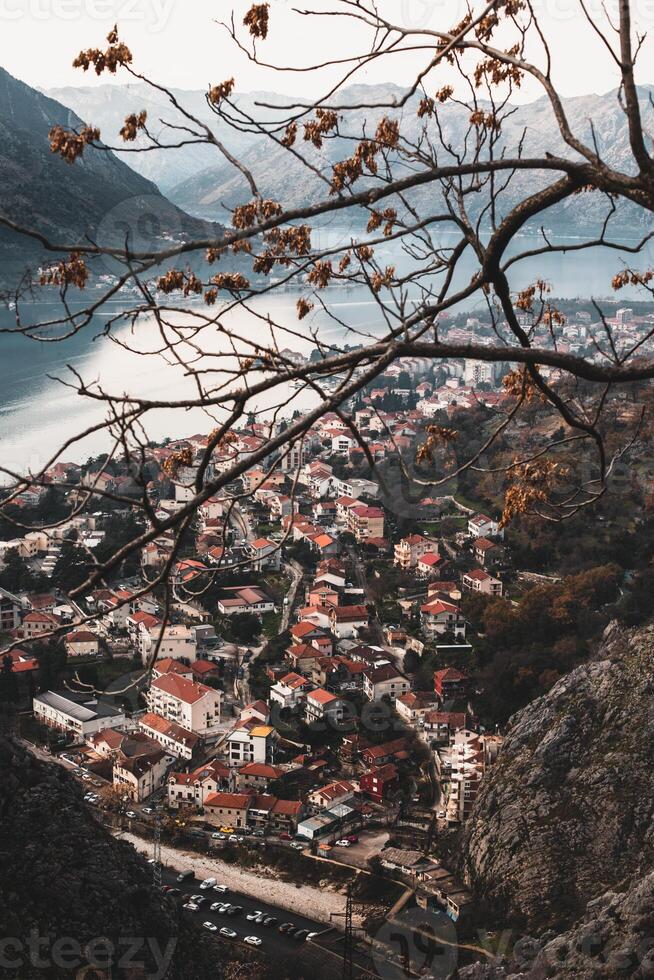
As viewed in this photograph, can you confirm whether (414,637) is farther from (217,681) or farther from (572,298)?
(572,298)

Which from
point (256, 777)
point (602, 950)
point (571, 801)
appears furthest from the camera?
point (256, 777)

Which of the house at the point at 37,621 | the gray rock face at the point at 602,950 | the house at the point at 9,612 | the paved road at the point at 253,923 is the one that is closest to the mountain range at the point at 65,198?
the house at the point at 9,612

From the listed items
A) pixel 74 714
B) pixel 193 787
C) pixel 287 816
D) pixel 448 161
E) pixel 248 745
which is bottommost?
pixel 287 816

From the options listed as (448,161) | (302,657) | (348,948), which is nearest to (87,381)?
(302,657)

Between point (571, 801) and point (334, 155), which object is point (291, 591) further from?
point (334, 155)

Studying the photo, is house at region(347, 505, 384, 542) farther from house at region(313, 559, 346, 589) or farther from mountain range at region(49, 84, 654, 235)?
mountain range at region(49, 84, 654, 235)

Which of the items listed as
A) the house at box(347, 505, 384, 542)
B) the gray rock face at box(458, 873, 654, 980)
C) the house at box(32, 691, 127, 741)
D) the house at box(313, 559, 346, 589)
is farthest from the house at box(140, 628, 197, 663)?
the gray rock face at box(458, 873, 654, 980)

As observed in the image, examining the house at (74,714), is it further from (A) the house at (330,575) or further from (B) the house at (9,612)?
(A) the house at (330,575)
